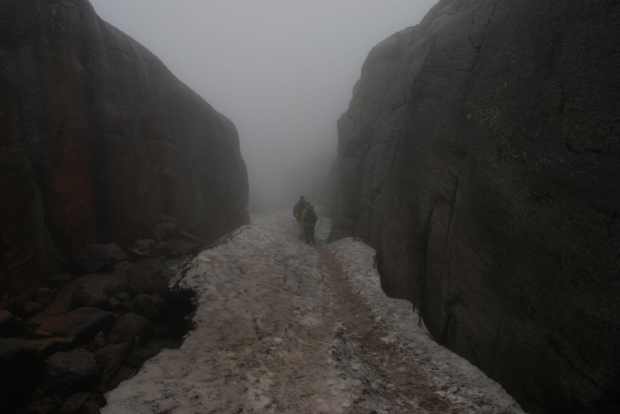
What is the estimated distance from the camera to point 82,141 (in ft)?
41.9

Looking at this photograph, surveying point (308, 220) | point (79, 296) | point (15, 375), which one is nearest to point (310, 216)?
point (308, 220)

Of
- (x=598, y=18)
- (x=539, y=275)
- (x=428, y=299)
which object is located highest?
(x=598, y=18)

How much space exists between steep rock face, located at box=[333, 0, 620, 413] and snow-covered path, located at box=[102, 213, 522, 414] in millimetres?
1088

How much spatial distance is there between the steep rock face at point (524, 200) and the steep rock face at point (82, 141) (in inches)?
478

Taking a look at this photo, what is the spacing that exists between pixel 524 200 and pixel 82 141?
14875mm

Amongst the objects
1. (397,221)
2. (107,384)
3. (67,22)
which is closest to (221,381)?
(107,384)

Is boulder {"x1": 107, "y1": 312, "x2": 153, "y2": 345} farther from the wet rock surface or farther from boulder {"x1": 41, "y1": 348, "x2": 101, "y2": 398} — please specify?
boulder {"x1": 41, "y1": 348, "x2": 101, "y2": 398}

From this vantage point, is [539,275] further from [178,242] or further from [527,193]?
[178,242]

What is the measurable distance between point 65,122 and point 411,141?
13068 mm

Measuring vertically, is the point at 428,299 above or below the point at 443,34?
below

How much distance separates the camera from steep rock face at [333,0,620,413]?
5.69m

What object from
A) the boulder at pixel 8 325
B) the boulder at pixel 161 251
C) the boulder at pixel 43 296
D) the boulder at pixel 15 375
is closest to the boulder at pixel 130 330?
the boulder at pixel 8 325

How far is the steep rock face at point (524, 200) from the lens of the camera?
5691mm

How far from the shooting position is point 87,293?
909 centimetres
